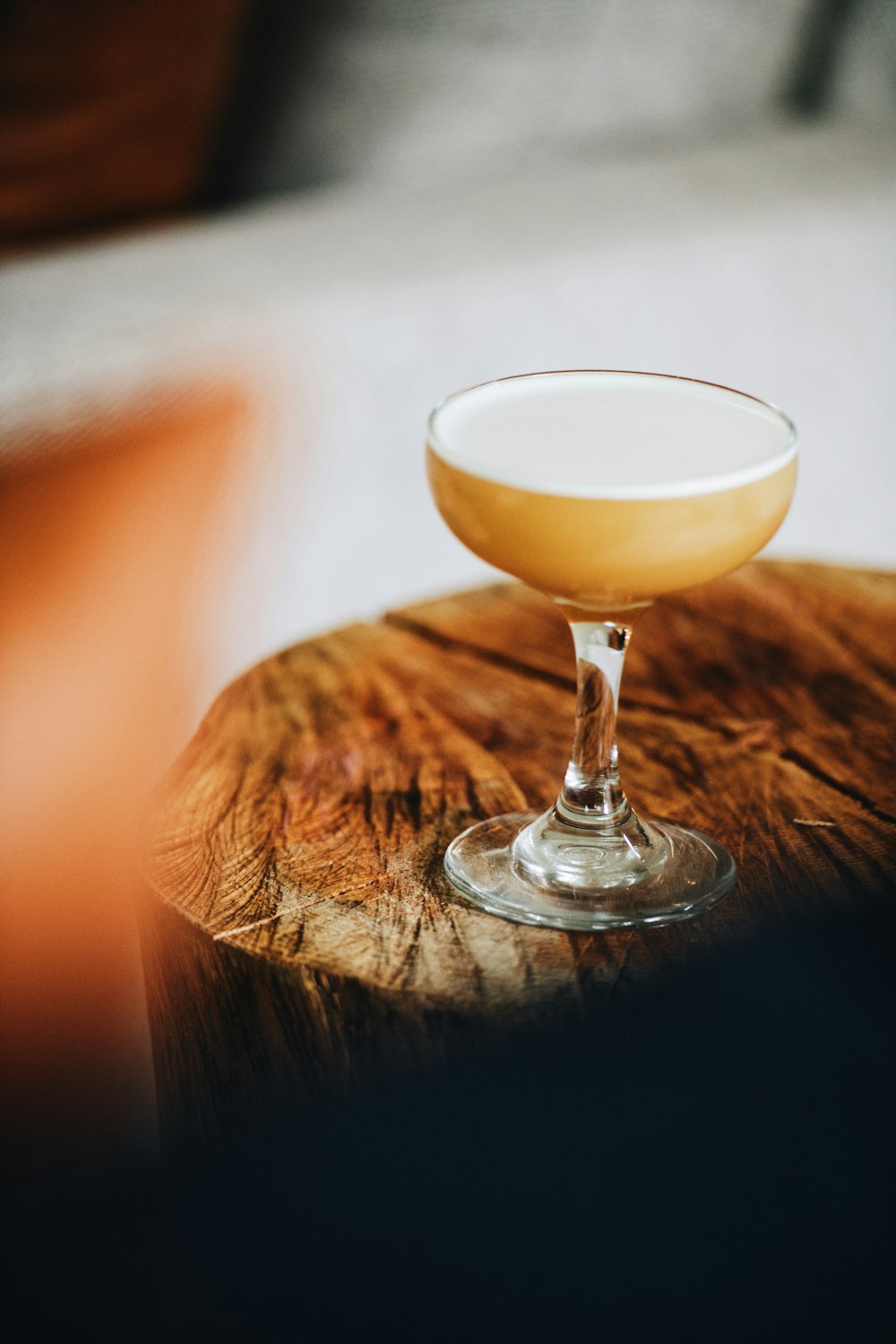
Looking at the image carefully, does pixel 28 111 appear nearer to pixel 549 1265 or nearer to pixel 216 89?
pixel 216 89

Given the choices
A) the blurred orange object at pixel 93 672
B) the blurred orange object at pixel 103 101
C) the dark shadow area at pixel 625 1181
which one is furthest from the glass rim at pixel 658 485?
the blurred orange object at pixel 103 101

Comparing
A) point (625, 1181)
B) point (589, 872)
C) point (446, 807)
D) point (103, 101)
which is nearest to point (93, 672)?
point (103, 101)

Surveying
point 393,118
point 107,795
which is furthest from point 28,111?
point 107,795

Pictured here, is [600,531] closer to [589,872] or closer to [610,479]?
[610,479]

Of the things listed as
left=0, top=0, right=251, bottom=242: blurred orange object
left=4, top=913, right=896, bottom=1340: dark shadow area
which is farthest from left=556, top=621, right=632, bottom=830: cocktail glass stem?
left=0, top=0, right=251, bottom=242: blurred orange object

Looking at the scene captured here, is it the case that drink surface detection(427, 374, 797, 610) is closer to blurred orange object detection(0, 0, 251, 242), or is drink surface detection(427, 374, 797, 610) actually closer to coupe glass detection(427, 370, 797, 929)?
coupe glass detection(427, 370, 797, 929)

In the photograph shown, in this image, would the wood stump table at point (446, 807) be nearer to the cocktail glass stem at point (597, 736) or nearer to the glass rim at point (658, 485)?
the cocktail glass stem at point (597, 736)
